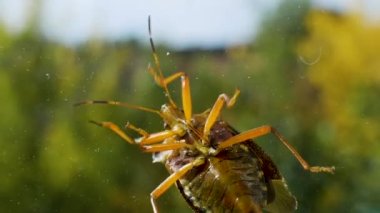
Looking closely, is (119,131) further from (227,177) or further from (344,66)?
(344,66)

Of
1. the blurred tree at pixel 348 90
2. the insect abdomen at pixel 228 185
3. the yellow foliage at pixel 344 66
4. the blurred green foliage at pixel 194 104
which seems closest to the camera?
the insect abdomen at pixel 228 185

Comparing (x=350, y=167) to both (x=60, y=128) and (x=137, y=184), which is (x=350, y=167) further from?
(x=60, y=128)

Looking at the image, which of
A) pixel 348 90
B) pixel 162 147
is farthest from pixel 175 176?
pixel 348 90

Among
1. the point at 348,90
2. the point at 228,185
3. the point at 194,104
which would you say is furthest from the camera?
the point at 348,90

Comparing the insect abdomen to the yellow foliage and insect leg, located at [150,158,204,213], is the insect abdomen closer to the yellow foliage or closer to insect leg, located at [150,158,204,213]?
insect leg, located at [150,158,204,213]

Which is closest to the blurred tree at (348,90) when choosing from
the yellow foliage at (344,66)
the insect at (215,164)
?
the yellow foliage at (344,66)

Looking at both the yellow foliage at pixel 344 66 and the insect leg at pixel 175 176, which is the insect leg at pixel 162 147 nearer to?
the insect leg at pixel 175 176

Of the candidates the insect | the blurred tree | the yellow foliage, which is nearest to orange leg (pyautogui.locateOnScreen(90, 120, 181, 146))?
the insect

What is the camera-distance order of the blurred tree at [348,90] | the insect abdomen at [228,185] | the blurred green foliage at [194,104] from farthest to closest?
the blurred tree at [348,90] → the blurred green foliage at [194,104] → the insect abdomen at [228,185]
